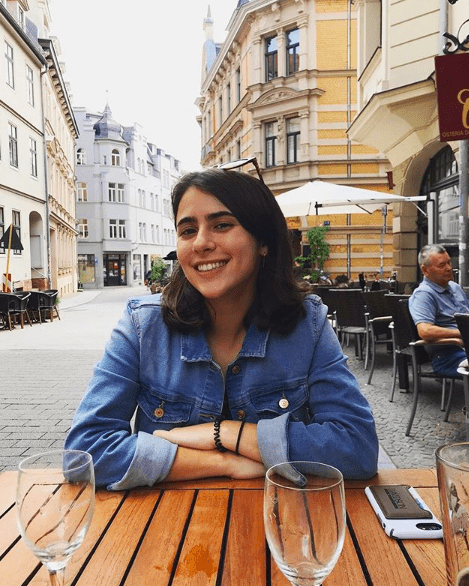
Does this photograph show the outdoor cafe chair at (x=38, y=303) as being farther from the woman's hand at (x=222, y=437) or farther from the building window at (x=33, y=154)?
the woman's hand at (x=222, y=437)

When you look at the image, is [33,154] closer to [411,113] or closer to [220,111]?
[220,111]

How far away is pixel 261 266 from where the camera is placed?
7.38 ft

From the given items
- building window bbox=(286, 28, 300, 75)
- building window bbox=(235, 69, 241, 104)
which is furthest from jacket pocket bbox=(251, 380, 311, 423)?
building window bbox=(235, 69, 241, 104)

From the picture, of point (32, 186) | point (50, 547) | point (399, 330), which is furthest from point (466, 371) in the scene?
point (32, 186)

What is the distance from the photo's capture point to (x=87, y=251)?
49000 mm

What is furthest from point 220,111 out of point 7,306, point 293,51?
point 7,306

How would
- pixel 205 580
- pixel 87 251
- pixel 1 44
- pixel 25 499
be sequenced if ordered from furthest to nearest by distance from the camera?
pixel 87 251 → pixel 1 44 → pixel 205 580 → pixel 25 499

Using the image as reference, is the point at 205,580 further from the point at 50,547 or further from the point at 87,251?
the point at 87,251

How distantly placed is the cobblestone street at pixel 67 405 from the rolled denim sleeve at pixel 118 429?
2557mm

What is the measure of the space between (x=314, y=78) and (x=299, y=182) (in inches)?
158

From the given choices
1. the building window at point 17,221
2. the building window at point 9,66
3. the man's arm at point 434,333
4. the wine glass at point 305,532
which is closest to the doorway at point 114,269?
the building window at point 17,221

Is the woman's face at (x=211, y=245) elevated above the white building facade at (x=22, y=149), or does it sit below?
below

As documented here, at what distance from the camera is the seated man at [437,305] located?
15.4ft

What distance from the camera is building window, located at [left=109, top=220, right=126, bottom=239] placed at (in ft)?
161
